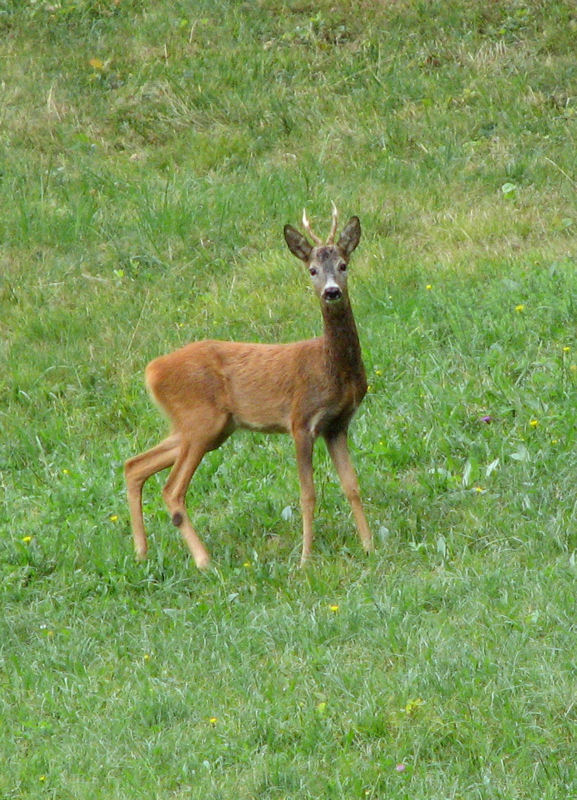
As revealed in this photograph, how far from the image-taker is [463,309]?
31.4 ft

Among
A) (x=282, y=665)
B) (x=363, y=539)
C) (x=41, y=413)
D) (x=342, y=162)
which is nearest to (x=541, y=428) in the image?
(x=363, y=539)

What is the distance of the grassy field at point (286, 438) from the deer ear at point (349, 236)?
50.2 inches

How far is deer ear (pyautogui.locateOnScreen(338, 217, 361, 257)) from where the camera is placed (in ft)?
24.2

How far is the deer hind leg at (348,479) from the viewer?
284 inches

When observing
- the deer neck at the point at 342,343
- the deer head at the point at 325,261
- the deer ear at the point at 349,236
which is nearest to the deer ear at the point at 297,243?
the deer head at the point at 325,261

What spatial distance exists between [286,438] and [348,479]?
1498 millimetres

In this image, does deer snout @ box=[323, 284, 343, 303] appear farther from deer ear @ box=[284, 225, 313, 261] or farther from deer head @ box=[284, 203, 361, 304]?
deer ear @ box=[284, 225, 313, 261]

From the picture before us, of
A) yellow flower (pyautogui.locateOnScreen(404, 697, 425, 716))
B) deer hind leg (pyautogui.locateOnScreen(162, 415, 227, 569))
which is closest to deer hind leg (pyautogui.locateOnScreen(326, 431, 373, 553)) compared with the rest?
A: deer hind leg (pyautogui.locateOnScreen(162, 415, 227, 569))

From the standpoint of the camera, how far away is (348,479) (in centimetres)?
738

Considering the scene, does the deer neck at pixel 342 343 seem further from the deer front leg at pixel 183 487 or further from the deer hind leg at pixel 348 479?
the deer front leg at pixel 183 487

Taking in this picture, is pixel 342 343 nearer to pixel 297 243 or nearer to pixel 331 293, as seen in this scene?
pixel 331 293

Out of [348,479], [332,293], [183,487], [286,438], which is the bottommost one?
[286,438]

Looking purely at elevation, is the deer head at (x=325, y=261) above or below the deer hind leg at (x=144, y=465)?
above

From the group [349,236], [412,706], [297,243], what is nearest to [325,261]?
[297,243]
